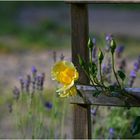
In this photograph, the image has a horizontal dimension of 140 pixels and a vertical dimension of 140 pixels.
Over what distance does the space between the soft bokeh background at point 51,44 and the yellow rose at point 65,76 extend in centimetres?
127

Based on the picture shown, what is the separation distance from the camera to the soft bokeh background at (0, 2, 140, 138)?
188 inches

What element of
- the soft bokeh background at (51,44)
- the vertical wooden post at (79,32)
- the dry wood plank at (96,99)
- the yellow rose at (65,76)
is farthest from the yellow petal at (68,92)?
the soft bokeh background at (51,44)

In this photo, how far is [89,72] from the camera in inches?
128

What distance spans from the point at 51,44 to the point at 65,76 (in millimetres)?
6051

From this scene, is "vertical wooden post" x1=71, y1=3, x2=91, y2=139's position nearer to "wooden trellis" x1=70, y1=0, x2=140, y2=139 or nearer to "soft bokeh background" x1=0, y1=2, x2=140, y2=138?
"wooden trellis" x1=70, y1=0, x2=140, y2=139

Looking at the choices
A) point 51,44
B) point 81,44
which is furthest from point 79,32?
point 51,44

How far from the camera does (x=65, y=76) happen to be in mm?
3195

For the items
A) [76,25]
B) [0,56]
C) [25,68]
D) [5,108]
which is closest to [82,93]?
[76,25]

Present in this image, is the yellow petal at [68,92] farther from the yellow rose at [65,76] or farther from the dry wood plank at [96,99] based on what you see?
the dry wood plank at [96,99]

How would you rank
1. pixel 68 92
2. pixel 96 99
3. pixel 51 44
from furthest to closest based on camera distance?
pixel 51 44
pixel 96 99
pixel 68 92

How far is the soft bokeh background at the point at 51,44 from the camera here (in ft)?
15.7

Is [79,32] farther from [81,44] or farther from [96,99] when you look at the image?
[96,99]

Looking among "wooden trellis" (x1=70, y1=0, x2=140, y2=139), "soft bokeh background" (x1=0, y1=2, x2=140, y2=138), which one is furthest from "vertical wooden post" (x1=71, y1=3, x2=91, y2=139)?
"soft bokeh background" (x1=0, y1=2, x2=140, y2=138)

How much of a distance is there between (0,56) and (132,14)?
12.2 ft
